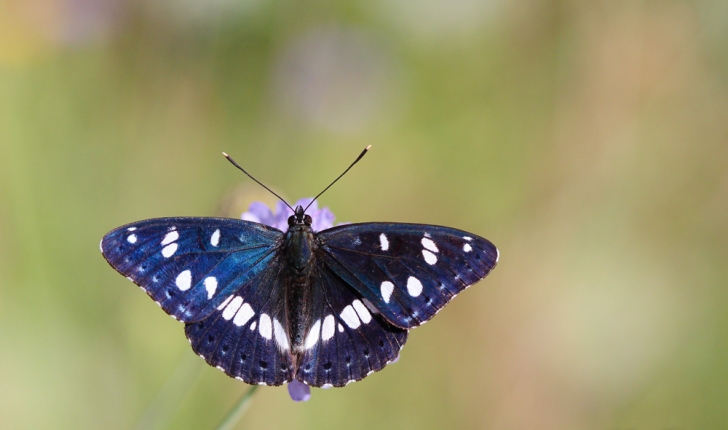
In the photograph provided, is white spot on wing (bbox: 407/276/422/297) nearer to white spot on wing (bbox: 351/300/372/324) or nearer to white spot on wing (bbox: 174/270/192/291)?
white spot on wing (bbox: 351/300/372/324)

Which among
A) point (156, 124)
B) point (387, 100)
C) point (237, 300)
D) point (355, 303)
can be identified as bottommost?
point (237, 300)

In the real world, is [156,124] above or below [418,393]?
above

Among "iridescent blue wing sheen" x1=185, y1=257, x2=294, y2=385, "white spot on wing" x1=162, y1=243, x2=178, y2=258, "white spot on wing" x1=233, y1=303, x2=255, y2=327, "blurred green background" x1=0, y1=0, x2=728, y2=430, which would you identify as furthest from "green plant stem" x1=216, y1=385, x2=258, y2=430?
"blurred green background" x1=0, y1=0, x2=728, y2=430

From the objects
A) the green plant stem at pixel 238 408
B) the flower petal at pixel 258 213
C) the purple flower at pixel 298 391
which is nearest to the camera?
the green plant stem at pixel 238 408

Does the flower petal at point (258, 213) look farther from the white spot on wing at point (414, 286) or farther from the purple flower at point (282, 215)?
the white spot on wing at point (414, 286)

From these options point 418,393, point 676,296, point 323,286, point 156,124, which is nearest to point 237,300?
point 323,286

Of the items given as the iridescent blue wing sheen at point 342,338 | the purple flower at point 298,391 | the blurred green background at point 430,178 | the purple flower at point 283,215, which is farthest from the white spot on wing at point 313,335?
the blurred green background at point 430,178

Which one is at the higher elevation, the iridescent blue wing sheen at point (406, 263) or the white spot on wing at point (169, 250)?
the iridescent blue wing sheen at point (406, 263)

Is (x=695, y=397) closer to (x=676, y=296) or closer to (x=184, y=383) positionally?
(x=676, y=296)
